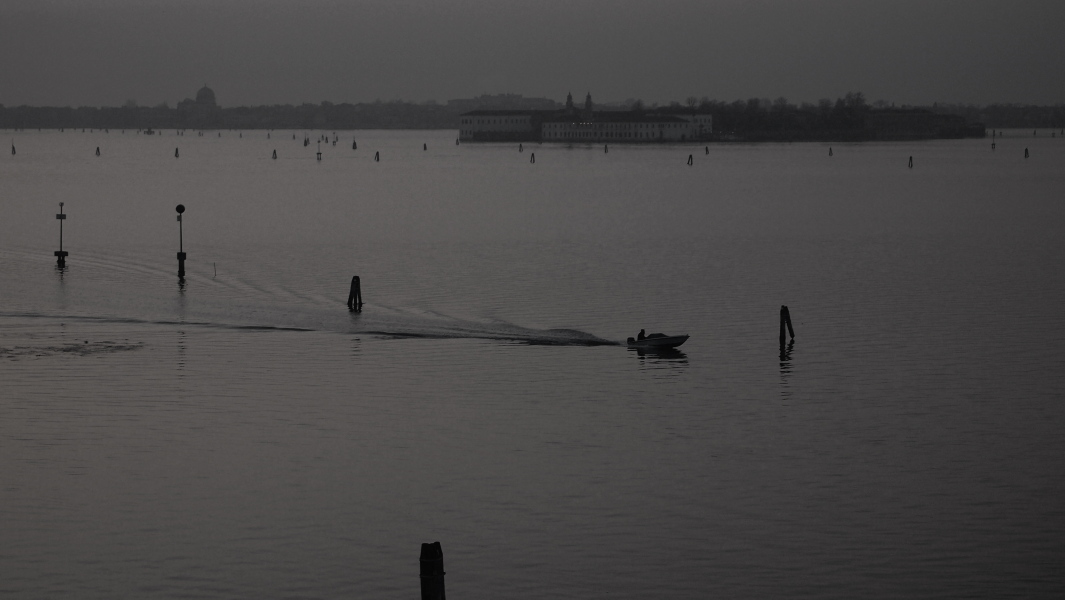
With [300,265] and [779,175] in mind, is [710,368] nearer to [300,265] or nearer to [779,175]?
[300,265]

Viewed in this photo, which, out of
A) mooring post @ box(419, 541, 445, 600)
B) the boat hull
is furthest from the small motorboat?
mooring post @ box(419, 541, 445, 600)

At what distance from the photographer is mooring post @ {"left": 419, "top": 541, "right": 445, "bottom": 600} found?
15094 millimetres

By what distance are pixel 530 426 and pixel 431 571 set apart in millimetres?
13960

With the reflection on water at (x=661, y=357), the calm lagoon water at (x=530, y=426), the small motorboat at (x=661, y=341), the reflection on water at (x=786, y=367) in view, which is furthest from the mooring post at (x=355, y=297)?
the reflection on water at (x=786, y=367)

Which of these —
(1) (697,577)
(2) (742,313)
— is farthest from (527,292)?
(1) (697,577)

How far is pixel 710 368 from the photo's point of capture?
3534cm

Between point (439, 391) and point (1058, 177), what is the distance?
135088 millimetres

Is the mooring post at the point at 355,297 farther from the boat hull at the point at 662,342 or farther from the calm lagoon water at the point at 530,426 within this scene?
the boat hull at the point at 662,342

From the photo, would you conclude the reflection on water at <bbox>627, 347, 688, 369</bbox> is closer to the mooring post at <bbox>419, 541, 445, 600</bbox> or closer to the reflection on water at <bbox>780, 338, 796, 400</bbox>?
the reflection on water at <bbox>780, 338, 796, 400</bbox>

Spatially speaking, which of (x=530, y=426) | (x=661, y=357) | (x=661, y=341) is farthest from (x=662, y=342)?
(x=530, y=426)

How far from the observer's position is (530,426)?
2909cm

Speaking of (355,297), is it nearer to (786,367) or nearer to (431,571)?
(786,367)

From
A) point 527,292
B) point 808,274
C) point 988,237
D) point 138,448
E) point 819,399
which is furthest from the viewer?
point 988,237

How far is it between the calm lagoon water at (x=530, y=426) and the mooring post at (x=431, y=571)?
395 centimetres
